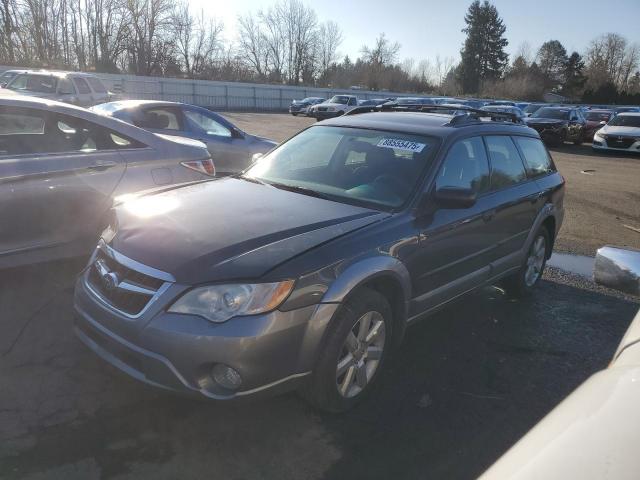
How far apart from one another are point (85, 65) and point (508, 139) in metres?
53.7

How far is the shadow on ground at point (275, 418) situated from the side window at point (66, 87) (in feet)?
45.5

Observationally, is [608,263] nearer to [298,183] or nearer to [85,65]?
[298,183]

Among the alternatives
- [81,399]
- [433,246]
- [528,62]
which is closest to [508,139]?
[433,246]

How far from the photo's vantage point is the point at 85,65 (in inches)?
1977

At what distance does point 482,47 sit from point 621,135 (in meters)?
64.8

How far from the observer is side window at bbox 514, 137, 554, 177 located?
5.12 metres

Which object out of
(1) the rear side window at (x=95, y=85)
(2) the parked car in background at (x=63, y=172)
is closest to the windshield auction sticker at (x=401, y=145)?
(2) the parked car in background at (x=63, y=172)

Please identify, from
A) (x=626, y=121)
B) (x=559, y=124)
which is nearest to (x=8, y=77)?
(x=559, y=124)

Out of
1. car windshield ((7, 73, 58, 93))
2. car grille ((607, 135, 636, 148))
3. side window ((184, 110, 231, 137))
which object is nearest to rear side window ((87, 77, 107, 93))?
car windshield ((7, 73, 58, 93))

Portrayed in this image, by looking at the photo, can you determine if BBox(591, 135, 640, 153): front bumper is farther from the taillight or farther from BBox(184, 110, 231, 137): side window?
the taillight

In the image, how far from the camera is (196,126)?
8.97m

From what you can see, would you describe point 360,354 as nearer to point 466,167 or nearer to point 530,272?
point 466,167

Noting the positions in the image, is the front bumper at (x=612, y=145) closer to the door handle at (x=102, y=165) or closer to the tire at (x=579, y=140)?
the tire at (x=579, y=140)

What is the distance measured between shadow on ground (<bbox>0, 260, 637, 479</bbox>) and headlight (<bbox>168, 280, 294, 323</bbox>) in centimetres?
49
